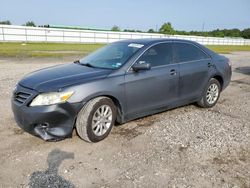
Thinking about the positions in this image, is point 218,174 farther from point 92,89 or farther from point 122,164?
point 92,89

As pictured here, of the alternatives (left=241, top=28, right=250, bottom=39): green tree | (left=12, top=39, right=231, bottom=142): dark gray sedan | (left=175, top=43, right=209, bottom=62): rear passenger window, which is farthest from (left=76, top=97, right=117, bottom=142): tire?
(left=241, top=28, right=250, bottom=39): green tree

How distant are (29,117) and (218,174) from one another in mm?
2658

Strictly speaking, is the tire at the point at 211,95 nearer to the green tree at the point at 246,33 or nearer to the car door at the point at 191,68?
the car door at the point at 191,68

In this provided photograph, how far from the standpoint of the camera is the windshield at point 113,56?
506 cm

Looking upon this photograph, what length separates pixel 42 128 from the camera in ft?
13.4

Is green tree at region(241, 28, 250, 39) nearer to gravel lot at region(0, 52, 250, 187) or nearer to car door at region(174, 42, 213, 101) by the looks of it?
car door at region(174, 42, 213, 101)

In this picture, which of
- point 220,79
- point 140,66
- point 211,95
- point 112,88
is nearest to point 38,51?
point 220,79

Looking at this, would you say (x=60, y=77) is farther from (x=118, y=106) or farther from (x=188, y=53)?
(x=188, y=53)

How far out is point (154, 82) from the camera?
5188mm

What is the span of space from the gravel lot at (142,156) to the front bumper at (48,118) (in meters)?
0.27

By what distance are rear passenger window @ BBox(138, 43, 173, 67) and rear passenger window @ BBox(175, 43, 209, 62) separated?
0.23 metres

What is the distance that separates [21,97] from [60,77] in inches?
25.8

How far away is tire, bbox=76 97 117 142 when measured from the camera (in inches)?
170

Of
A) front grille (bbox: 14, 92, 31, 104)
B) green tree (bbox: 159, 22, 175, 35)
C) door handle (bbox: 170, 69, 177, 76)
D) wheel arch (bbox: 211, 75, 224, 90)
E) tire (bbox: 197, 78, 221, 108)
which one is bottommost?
tire (bbox: 197, 78, 221, 108)
